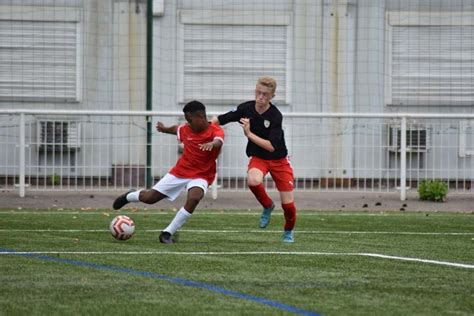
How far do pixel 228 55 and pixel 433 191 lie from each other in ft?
15.6

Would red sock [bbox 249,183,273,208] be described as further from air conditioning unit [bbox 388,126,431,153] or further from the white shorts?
air conditioning unit [bbox 388,126,431,153]

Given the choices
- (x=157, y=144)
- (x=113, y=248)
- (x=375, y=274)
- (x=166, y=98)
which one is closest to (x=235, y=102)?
(x=166, y=98)

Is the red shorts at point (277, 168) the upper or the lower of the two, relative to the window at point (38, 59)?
lower

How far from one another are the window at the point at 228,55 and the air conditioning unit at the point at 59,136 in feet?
9.54

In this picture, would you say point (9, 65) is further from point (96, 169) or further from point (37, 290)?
point (37, 290)

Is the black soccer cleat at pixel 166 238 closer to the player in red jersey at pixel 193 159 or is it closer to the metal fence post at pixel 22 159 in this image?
the player in red jersey at pixel 193 159

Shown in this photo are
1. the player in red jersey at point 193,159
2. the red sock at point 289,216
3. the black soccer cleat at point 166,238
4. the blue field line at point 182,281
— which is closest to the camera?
the blue field line at point 182,281

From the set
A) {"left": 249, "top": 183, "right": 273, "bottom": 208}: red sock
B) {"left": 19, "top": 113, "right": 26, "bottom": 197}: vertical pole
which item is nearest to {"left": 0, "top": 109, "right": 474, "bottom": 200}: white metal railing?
{"left": 19, "top": 113, "right": 26, "bottom": 197}: vertical pole

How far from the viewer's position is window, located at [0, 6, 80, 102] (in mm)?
22406

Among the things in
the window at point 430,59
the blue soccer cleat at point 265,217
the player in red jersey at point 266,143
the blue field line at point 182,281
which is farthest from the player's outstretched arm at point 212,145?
the window at point 430,59

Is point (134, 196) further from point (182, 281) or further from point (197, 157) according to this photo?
point (182, 281)

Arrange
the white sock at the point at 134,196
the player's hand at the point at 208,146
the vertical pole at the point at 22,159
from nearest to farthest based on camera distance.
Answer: the player's hand at the point at 208,146 < the white sock at the point at 134,196 < the vertical pole at the point at 22,159

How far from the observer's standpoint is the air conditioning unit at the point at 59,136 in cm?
2002

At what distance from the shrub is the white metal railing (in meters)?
0.31
